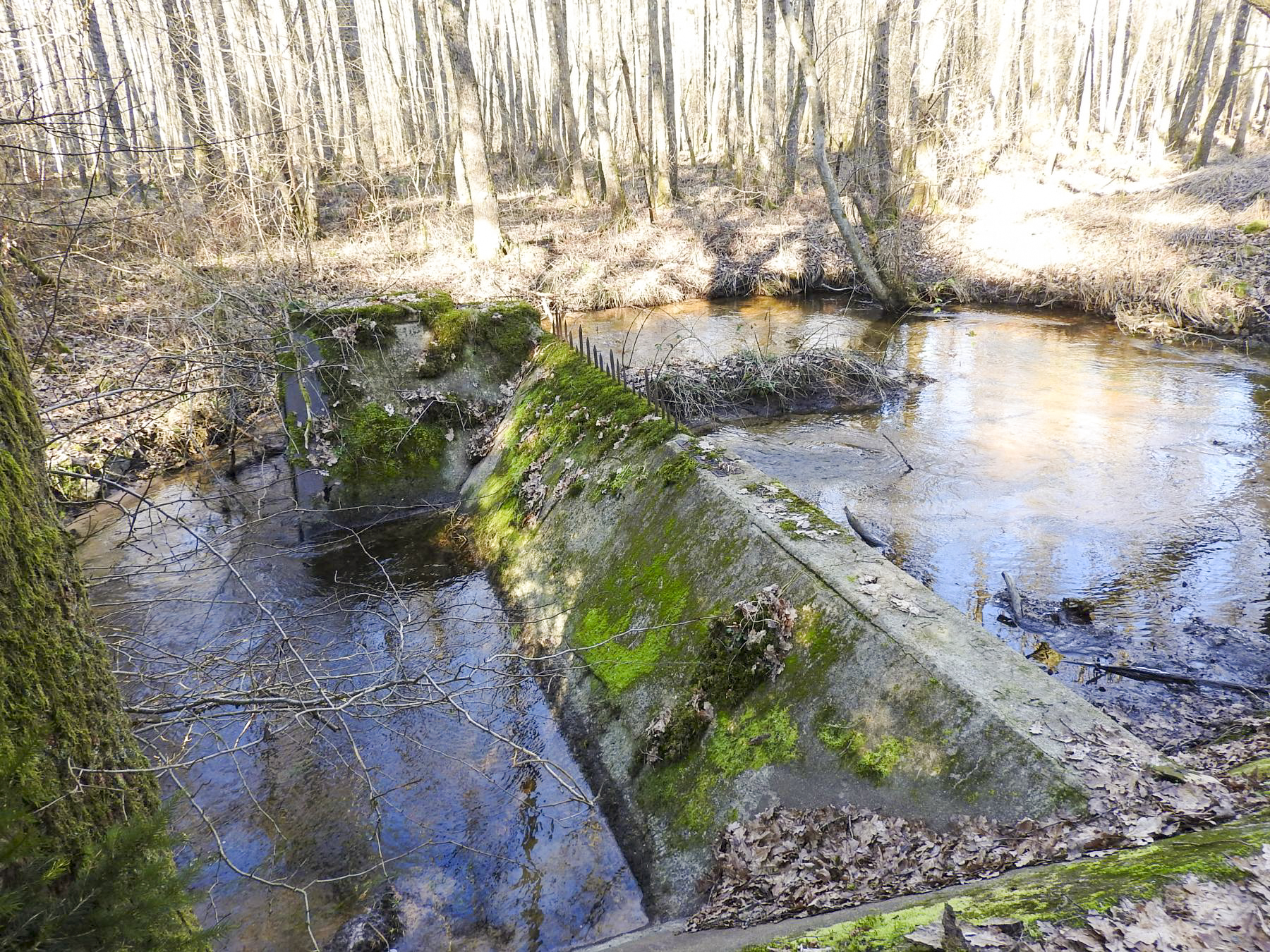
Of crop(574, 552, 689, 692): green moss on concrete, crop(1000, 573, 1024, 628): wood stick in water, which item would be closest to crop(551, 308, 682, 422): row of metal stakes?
crop(574, 552, 689, 692): green moss on concrete

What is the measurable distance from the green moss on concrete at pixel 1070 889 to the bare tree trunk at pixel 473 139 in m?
17.8

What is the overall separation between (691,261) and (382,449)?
12.3 metres

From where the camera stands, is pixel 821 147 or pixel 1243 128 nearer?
pixel 821 147

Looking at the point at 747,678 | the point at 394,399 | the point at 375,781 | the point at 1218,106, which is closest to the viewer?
the point at 747,678

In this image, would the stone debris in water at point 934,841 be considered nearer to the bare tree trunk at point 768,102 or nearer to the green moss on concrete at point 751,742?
the green moss on concrete at point 751,742

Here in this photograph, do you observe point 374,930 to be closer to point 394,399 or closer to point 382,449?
point 382,449

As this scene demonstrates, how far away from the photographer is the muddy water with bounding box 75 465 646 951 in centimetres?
439

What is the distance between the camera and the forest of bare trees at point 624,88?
1555cm

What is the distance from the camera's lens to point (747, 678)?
475 centimetres

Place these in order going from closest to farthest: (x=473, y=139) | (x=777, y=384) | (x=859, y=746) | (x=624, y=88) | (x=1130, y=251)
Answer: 1. (x=859, y=746)
2. (x=777, y=384)
3. (x=1130, y=251)
4. (x=473, y=139)
5. (x=624, y=88)

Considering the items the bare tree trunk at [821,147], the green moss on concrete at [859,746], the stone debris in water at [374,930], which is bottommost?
the stone debris in water at [374,930]

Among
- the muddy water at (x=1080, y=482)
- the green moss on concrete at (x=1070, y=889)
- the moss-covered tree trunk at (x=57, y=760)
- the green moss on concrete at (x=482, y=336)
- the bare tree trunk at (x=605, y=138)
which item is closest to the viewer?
the moss-covered tree trunk at (x=57, y=760)

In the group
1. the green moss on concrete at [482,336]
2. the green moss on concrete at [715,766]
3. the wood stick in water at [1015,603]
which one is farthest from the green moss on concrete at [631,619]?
the green moss on concrete at [482,336]

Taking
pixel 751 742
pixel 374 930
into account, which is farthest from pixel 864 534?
pixel 374 930
